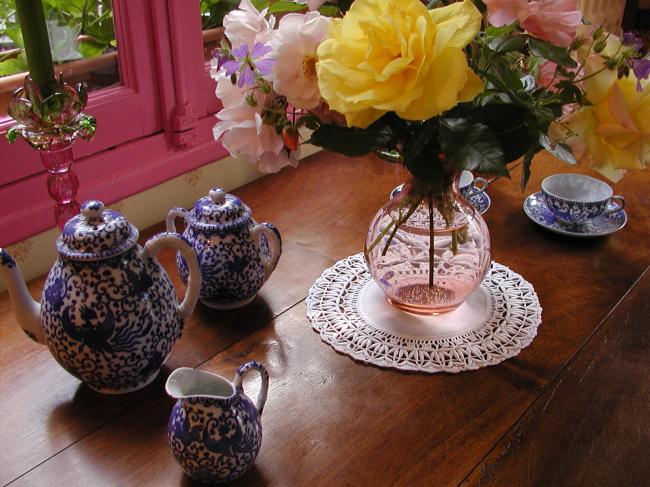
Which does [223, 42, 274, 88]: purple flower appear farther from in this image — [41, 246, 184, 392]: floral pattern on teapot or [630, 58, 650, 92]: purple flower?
[630, 58, 650, 92]: purple flower

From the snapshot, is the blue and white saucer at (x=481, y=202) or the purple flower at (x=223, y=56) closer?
the purple flower at (x=223, y=56)

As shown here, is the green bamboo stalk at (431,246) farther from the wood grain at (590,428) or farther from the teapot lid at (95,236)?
the teapot lid at (95,236)

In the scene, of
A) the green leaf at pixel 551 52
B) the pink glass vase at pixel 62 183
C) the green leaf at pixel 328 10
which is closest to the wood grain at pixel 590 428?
the green leaf at pixel 551 52

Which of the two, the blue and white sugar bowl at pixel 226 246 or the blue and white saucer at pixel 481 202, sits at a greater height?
the blue and white sugar bowl at pixel 226 246

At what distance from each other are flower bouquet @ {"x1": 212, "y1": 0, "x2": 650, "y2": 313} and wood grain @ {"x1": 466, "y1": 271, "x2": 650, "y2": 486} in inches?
10.0

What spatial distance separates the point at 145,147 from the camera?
4.04 feet

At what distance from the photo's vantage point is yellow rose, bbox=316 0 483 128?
629mm

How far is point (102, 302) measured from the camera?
75 cm

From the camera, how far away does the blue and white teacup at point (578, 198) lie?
1.20 meters

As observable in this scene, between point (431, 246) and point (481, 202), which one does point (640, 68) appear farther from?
point (481, 202)

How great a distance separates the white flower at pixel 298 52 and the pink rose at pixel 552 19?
0.20 m

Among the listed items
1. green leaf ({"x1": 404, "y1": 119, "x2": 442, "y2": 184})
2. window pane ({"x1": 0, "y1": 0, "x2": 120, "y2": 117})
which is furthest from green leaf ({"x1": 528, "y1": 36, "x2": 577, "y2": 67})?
window pane ({"x1": 0, "y1": 0, "x2": 120, "y2": 117})

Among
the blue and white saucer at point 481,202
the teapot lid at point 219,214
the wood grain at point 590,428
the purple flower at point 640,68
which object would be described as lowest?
the blue and white saucer at point 481,202

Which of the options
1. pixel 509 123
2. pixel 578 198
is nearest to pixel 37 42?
pixel 509 123
